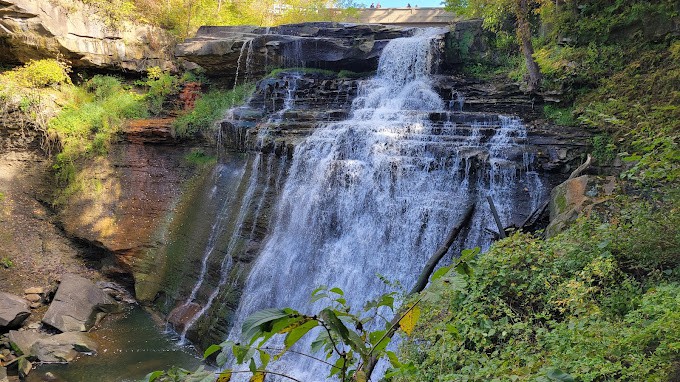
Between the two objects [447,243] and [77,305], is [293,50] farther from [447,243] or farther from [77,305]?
[447,243]

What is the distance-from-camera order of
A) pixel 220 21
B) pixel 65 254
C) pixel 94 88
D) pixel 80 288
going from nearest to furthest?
pixel 80 288, pixel 65 254, pixel 94 88, pixel 220 21

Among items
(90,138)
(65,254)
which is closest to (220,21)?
(90,138)

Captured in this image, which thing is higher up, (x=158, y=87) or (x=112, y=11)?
(x=112, y=11)

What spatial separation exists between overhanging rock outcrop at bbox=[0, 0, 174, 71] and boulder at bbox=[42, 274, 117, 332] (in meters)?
7.21

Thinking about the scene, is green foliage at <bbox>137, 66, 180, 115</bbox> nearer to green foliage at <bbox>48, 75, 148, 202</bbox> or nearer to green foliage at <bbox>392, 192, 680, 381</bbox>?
green foliage at <bbox>48, 75, 148, 202</bbox>

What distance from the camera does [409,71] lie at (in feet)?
46.2

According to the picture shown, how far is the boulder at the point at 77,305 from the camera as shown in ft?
32.8

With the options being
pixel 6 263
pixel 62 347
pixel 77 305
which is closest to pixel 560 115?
pixel 62 347

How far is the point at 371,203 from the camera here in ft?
30.8

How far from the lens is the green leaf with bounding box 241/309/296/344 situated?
139 cm

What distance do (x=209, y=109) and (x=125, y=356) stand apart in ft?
26.0

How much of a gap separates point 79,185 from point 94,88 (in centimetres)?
419

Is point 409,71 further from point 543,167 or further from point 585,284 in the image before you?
point 585,284

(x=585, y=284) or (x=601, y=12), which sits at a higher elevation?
(x=601, y=12)
